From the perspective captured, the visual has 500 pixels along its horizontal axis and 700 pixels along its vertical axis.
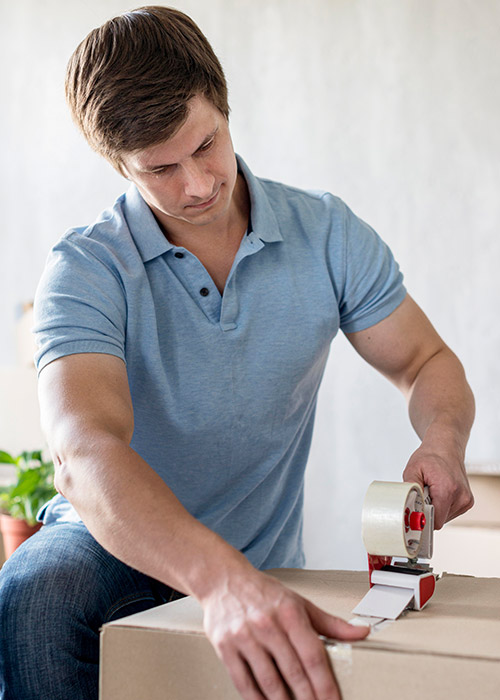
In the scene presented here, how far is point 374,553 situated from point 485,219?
1.60m

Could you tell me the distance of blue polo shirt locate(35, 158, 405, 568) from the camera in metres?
1.09

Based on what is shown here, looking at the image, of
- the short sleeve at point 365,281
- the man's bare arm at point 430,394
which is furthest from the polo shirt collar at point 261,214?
the man's bare arm at point 430,394

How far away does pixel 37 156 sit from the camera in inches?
103

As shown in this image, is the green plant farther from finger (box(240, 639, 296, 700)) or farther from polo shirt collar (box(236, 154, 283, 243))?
finger (box(240, 639, 296, 700))

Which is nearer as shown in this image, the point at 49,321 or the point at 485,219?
the point at 49,321

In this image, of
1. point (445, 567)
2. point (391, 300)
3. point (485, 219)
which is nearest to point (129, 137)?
point (391, 300)

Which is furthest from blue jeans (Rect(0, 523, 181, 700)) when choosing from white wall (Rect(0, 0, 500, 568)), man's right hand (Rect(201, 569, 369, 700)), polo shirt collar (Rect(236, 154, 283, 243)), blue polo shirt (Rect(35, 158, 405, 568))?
white wall (Rect(0, 0, 500, 568))

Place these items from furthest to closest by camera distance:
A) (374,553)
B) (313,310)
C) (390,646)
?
1. (313,310)
2. (374,553)
3. (390,646)

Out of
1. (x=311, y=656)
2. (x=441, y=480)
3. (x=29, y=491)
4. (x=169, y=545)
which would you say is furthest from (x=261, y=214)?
(x=29, y=491)

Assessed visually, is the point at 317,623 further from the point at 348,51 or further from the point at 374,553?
the point at 348,51

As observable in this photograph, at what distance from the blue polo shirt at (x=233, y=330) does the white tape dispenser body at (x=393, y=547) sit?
0.36 meters

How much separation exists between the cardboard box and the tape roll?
0.21 feet

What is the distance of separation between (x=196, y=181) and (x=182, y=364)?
10.2 inches

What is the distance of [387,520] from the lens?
78 cm
